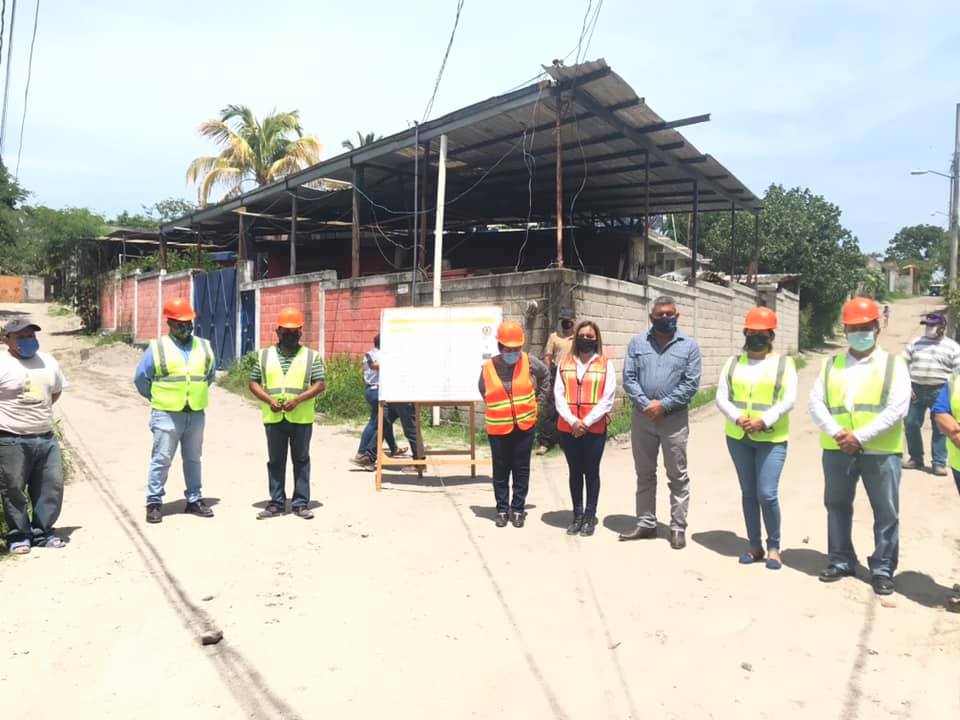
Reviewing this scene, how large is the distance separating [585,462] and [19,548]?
4.13 metres

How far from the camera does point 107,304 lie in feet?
84.5

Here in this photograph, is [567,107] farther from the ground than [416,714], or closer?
farther from the ground

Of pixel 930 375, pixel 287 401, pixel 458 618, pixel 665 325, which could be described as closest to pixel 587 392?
pixel 665 325

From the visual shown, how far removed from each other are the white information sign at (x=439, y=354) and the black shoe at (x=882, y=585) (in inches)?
158

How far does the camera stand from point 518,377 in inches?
233

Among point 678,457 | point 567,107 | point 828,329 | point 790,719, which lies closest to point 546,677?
point 790,719

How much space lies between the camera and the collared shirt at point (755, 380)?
15.6 ft

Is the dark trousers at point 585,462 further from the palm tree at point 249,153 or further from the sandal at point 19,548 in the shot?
the palm tree at point 249,153

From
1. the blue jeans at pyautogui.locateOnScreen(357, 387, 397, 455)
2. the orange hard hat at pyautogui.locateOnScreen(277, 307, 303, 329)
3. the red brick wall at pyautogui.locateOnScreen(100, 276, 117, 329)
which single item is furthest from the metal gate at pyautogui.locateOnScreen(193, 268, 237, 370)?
the orange hard hat at pyautogui.locateOnScreen(277, 307, 303, 329)

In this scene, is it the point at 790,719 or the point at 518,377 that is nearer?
the point at 790,719

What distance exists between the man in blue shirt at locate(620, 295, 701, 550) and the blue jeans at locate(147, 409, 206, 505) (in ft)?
11.8

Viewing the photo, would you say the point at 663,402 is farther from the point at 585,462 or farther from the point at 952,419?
the point at 952,419

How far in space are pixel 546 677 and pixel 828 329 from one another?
3268cm

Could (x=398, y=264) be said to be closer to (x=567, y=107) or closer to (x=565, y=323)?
Answer: (x=567, y=107)
